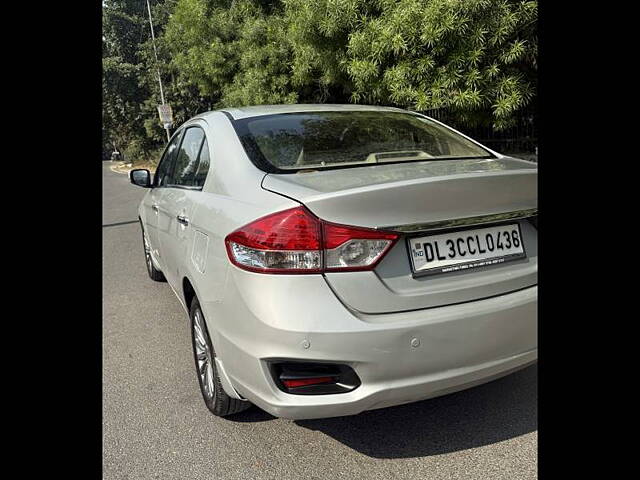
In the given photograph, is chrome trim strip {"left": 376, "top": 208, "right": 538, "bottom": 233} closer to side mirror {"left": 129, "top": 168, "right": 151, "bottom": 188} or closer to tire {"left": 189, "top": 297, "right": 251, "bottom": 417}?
tire {"left": 189, "top": 297, "right": 251, "bottom": 417}

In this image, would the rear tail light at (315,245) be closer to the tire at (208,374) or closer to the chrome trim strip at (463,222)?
the chrome trim strip at (463,222)

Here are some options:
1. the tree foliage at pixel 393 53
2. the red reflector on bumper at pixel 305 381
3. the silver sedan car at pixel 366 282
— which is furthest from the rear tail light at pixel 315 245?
the tree foliage at pixel 393 53

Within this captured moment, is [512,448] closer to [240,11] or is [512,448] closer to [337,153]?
[337,153]

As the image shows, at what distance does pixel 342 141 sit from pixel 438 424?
1.53 metres

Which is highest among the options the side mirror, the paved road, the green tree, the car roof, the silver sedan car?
the green tree

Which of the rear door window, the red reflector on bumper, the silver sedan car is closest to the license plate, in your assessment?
the silver sedan car

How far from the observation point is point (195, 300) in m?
2.66

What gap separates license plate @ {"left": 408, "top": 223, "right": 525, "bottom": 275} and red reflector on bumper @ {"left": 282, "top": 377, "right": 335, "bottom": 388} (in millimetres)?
524

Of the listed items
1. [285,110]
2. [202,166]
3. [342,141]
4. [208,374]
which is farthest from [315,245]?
[285,110]

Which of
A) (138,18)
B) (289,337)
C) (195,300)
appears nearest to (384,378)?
(289,337)

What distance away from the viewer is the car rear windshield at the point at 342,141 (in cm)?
251

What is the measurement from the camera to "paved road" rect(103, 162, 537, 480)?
2.17 metres

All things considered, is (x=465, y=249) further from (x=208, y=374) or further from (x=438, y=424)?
(x=208, y=374)
